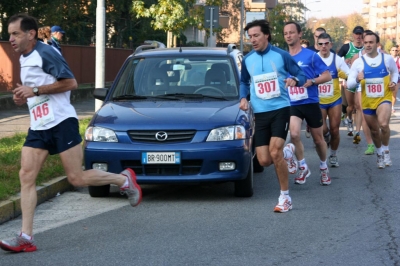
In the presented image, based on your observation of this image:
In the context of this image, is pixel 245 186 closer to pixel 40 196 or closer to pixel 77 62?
pixel 40 196

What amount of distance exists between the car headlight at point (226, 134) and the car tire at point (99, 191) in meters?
1.41

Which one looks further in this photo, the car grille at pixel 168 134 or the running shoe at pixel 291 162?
the running shoe at pixel 291 162

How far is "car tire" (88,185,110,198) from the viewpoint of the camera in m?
9.81

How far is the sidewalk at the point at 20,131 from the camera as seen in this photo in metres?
8.59

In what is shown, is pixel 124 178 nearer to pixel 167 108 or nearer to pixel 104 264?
pixel 104 264

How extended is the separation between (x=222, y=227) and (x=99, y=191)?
2.32 metres

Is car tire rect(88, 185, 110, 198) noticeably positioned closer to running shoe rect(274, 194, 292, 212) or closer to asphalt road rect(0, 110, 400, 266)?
asphalt road rect(0, 110, 400, 266)

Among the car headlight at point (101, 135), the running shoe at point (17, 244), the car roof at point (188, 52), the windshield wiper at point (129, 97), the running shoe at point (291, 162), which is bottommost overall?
the running shoe at point (17, 244)

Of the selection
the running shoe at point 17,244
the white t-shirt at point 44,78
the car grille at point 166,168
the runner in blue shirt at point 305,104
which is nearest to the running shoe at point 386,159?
the runner in blue shirt at point 305,104

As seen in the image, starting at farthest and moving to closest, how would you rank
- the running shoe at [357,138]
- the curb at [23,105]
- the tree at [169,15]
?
1. the tree at [169,15]
2. the curb at [23,105]
3. the running shoe at [357,138]

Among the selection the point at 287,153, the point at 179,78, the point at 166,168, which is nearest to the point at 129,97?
the point at 179,78

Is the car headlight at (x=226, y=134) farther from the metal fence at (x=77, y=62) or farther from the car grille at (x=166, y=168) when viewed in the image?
the metal fence at (x=77, y=62)

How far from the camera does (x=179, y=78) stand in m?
10.7

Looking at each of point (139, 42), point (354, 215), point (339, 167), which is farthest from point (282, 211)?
point (139, 42)
